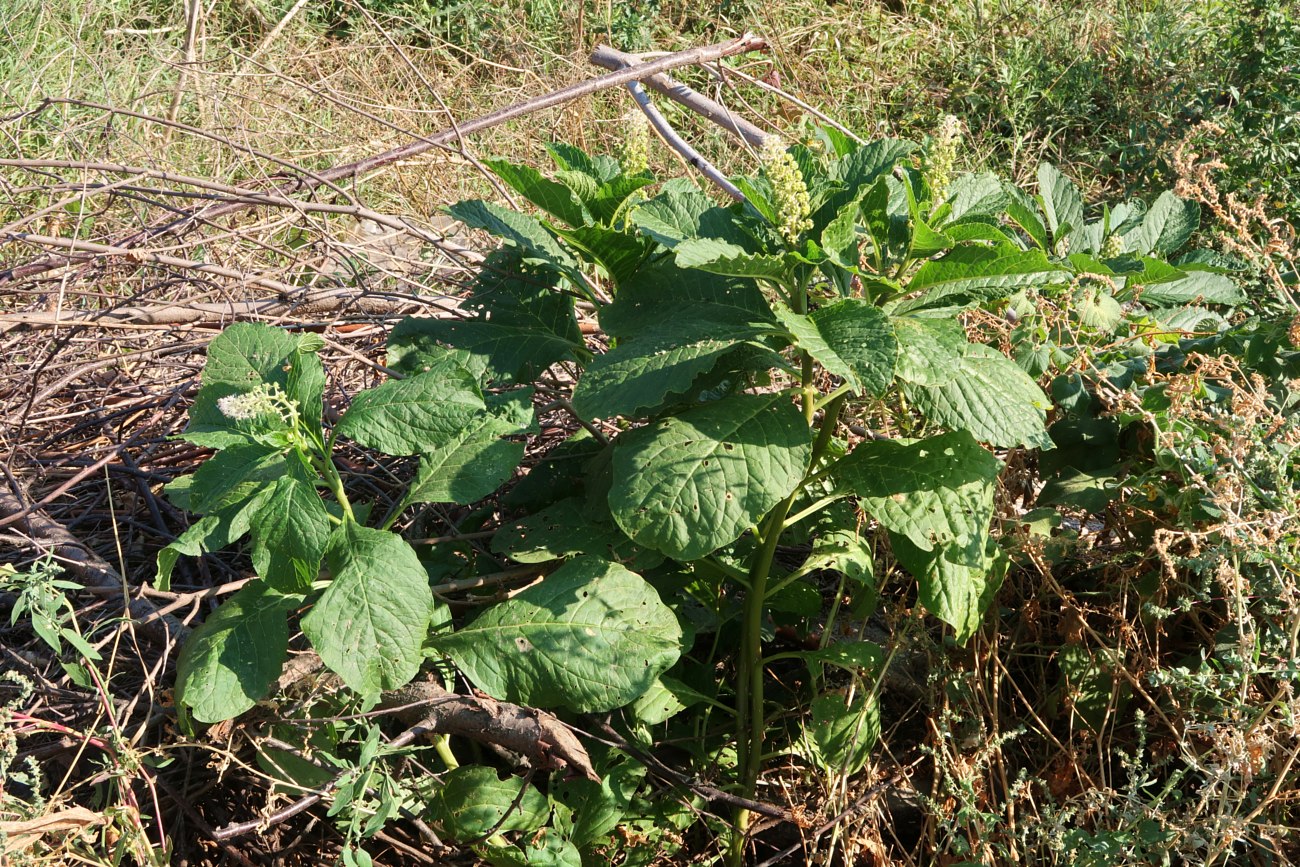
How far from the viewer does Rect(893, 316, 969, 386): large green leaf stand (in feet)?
5.11

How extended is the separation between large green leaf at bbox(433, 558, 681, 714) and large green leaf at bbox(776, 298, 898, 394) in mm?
508

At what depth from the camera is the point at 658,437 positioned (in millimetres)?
1717

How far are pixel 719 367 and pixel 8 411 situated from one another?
1.80 m

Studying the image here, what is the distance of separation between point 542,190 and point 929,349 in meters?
0.68

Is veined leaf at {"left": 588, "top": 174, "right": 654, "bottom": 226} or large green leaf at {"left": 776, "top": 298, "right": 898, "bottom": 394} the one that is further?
veined leaf at {"left": 588, "top": 174, "right": 654, "bottom": 226}

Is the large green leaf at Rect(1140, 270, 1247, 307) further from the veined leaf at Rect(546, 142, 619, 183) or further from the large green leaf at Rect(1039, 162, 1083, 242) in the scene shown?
the veined leaf at Rect(546, 142, 619, 183)

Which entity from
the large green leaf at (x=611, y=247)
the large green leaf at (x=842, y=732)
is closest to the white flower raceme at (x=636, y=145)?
the large green leaf at (x=611, y=247)

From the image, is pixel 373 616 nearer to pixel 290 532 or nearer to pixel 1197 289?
pixel 290 532

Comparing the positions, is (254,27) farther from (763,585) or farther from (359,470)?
(763,585)

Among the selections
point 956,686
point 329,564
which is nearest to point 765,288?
point 956,686

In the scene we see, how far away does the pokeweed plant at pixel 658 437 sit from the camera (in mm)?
1617

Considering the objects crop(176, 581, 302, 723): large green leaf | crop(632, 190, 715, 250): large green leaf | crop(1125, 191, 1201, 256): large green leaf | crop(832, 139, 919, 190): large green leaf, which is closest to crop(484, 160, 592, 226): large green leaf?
crop(632, 190, 715, 250): large green leaf

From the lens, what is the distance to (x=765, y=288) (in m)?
2.46

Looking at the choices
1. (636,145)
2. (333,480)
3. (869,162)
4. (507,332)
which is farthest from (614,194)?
(333,480)
